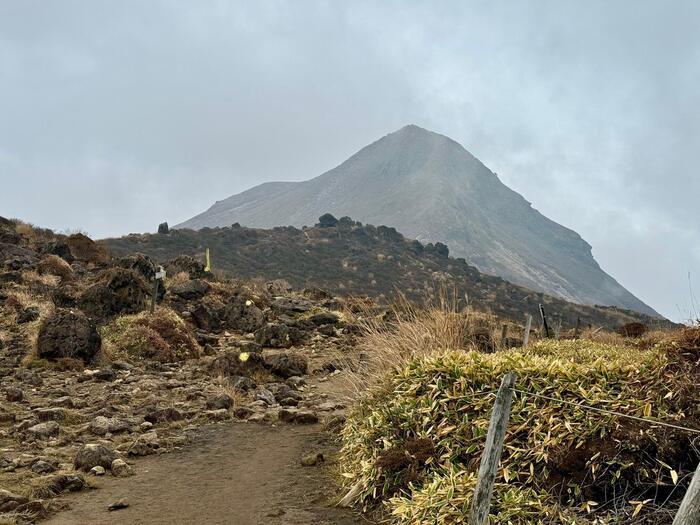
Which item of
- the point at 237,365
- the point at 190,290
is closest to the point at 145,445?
the point at 237,365

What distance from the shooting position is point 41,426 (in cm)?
741

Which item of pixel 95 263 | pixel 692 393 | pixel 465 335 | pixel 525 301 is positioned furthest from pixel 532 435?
pixel 525 301

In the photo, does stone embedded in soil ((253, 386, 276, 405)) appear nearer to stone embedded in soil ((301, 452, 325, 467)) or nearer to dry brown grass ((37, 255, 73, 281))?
stone embedded in soil ((301, 452, 325, 467))

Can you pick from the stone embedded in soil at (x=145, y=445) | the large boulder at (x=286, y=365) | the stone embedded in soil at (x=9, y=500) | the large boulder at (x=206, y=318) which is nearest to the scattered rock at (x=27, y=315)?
the large boulder at (x=206, y=318)

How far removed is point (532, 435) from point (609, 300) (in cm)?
18215

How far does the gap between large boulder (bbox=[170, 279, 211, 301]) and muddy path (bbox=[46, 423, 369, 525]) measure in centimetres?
1092

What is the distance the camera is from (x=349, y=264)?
5853 cm

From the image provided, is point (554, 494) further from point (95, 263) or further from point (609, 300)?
point (609, 300)

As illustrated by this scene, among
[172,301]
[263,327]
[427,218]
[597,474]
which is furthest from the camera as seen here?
[427,218]

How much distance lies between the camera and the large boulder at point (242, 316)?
55.2 ft

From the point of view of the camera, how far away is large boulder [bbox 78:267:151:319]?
561 inches

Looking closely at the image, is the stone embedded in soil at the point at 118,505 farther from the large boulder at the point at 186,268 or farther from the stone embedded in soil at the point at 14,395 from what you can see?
the large boulder at the point at 186,268

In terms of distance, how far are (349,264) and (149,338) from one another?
45863mm

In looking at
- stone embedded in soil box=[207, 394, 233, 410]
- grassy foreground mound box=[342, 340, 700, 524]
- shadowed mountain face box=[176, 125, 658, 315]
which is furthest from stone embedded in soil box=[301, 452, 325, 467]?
shadowed mountain face box=[176, 125, 658, 315]
